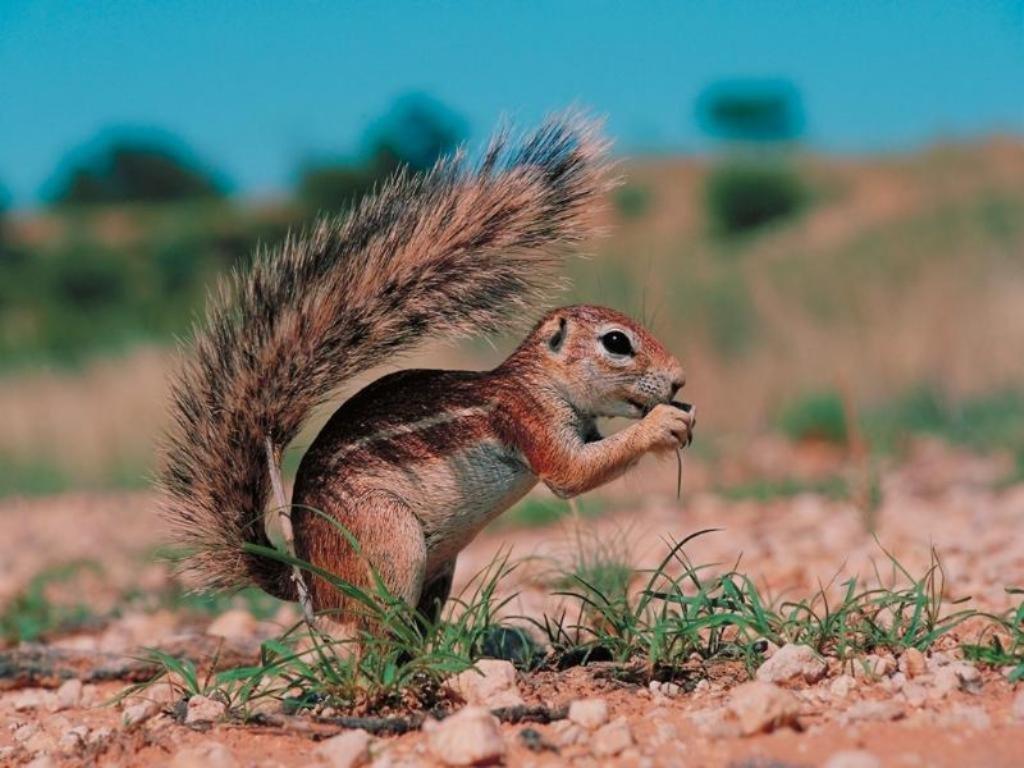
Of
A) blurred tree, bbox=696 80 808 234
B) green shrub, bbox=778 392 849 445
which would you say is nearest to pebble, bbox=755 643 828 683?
green shrub, bbox=778 392 849 445

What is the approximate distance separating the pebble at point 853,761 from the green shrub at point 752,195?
4004cm

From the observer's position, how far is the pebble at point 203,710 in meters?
2.97

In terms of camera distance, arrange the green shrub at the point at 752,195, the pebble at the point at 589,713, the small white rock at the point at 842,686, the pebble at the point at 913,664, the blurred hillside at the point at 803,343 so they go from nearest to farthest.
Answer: the pebble at the point at 589,713
the small white rock at the point at 842,686
the pebble at the point at 913,664
the blurred hillside at the point at 803,343
the green shrub at the point at 752,195

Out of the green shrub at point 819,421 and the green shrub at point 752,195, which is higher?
the green shrub at point 752,195

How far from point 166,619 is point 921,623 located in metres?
3.41

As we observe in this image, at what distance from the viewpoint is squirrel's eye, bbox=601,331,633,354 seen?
135 inches

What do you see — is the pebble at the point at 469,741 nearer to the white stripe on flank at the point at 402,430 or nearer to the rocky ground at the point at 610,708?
the rocky ground at the point at 610,708

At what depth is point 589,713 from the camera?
2.69 meters

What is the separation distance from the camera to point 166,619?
5.42 m

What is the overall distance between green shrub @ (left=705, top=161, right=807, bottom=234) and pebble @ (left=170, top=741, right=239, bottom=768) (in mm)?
39956

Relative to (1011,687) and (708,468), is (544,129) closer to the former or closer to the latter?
(1011,687)

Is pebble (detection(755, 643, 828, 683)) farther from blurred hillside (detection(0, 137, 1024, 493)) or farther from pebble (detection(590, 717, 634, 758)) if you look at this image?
blurred hillside (detection(0, 137, 1024, 493))

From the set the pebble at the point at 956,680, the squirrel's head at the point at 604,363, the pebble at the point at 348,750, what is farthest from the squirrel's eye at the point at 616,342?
the pebble at the point at 348,750

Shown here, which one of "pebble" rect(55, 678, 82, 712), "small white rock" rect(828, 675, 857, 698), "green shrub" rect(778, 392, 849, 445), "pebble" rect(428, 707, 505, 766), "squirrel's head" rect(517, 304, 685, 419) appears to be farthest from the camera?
"green shrub" rect(778, 392, 849, 445)
